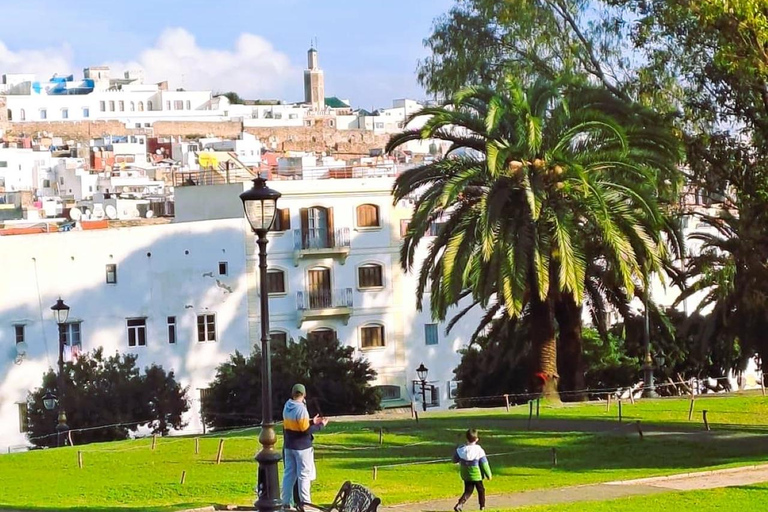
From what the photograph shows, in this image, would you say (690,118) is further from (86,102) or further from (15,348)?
(86,102)

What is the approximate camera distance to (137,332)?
47656 mm

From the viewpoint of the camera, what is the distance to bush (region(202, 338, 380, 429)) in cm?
3928

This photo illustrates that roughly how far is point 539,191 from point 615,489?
34.5 feet

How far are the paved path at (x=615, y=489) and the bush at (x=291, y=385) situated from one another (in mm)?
20370

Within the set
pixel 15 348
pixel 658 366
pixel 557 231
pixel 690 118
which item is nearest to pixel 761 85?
pixel 690 118

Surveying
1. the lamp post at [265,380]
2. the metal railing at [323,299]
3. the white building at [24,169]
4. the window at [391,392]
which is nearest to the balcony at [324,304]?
the metal railing at [323,299]

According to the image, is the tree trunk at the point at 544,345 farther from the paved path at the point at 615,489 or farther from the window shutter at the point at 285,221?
the window shutter at the point at 285,221

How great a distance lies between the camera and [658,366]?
4197 centimetres

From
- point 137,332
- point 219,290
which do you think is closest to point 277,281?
point 219,290

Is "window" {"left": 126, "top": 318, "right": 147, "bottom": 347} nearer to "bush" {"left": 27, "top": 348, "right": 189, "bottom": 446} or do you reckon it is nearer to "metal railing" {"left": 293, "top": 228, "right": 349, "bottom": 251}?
"bush" {"left": 27, "top": 348, "right": 189, "bottom": 446}

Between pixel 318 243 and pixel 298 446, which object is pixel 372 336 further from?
pixel 298 446

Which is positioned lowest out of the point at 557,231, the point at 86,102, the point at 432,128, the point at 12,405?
the point at 12,405

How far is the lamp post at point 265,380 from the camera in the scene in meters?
14.3

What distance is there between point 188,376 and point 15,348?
241 inches
